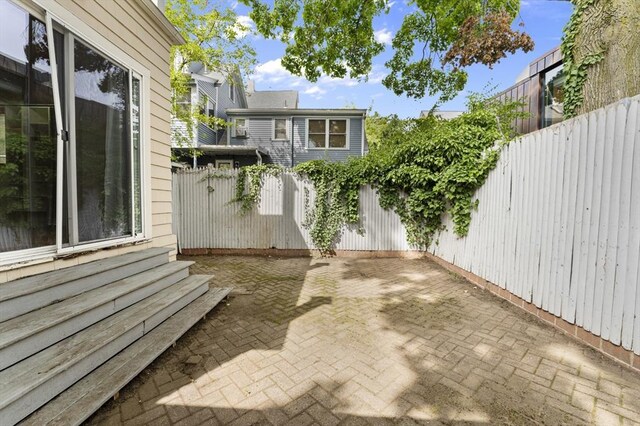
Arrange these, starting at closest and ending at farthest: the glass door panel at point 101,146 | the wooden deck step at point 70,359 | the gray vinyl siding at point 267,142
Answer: the wooden deck step at point 70,359, the glass door panel at point 101,146, the gray vinyl siding at point 267,142

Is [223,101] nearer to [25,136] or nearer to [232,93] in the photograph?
[232,93]

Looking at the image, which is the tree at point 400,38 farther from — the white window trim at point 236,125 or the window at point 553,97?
the white window trim at point 236,125

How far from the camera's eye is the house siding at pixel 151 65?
2.91m

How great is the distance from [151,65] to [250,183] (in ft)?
11.9

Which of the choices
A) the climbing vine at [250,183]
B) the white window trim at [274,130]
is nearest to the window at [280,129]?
the white window trim at [274,130]

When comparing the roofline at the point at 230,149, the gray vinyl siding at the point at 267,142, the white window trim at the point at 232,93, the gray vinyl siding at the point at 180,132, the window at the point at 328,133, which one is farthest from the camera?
the white window trim at the point at 232,93

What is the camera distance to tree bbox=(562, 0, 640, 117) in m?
2.98

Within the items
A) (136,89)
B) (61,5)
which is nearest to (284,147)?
(136,89)

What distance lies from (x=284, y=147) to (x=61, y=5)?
11671 millimetres

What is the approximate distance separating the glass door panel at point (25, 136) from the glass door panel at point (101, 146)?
0.89 feet

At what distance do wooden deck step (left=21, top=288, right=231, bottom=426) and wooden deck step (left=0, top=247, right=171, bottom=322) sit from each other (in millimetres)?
671

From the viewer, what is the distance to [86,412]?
1.76 meters

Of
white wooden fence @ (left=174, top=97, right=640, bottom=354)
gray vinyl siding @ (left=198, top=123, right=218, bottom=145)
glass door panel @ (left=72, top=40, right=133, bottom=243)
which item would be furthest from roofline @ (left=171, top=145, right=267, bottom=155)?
white wooden fence @ (left=174, top=97, right=640, bottom=354)

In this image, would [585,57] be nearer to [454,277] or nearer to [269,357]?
[454,277]
